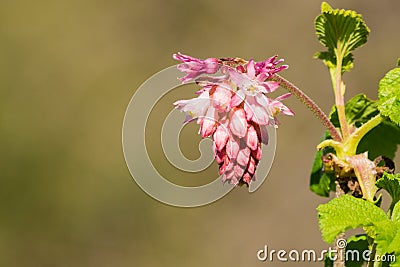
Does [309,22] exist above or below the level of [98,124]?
above

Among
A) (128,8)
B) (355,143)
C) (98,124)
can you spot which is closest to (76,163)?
(98,124)

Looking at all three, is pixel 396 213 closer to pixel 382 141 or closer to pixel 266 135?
pixel 266 135

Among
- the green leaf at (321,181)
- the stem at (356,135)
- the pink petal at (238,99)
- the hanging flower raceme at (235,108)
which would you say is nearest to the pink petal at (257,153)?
the hanging flower raceme at (235,108)

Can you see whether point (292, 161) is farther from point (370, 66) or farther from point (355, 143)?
point (355, 143)

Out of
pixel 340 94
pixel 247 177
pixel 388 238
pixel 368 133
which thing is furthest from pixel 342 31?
pixel 388 238

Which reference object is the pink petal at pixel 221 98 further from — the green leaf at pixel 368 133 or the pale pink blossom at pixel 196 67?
the green leaf at pixel 368 133

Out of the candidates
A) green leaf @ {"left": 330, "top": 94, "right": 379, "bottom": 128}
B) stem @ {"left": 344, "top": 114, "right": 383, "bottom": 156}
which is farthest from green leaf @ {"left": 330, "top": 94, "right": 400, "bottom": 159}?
stem @ {"left": 344, "top": 114, "right": 383, "bottom": 156}

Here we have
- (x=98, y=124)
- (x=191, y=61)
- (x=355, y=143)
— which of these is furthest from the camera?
(x=98, y=124)
